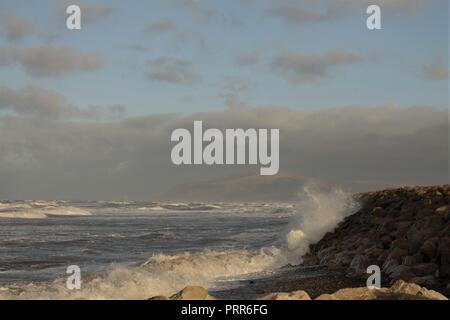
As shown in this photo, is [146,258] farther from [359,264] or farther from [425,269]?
[425,269]

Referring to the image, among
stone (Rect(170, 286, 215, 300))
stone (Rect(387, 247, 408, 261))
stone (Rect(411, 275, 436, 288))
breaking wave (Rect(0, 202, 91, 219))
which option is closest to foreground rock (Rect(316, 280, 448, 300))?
A: stone (Rect(170, 286, 215, 300))

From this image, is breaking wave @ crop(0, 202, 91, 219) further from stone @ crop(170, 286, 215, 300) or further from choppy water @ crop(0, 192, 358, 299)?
stone @ crop(170, 286, 215, 300)

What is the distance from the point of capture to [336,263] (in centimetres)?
1658

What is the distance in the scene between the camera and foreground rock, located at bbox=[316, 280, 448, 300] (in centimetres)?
808

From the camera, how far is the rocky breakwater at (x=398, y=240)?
41.9ft

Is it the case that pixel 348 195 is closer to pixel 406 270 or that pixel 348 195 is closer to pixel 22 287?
pixel 406 270

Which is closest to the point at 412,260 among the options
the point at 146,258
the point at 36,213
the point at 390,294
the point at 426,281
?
the point at 426,281

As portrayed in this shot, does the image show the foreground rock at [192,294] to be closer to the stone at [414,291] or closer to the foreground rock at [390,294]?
the foreground rock at [390,294]

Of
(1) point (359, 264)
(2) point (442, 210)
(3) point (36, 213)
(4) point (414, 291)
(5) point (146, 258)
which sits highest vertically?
(2) point (442, 210)

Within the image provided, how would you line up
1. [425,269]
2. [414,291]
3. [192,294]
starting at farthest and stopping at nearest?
[425,269] < [414,291] < [192,294]

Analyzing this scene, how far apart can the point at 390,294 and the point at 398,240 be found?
25.9 feet

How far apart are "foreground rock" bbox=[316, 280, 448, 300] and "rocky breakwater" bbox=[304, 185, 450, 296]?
3.05m

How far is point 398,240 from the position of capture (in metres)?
15.8
